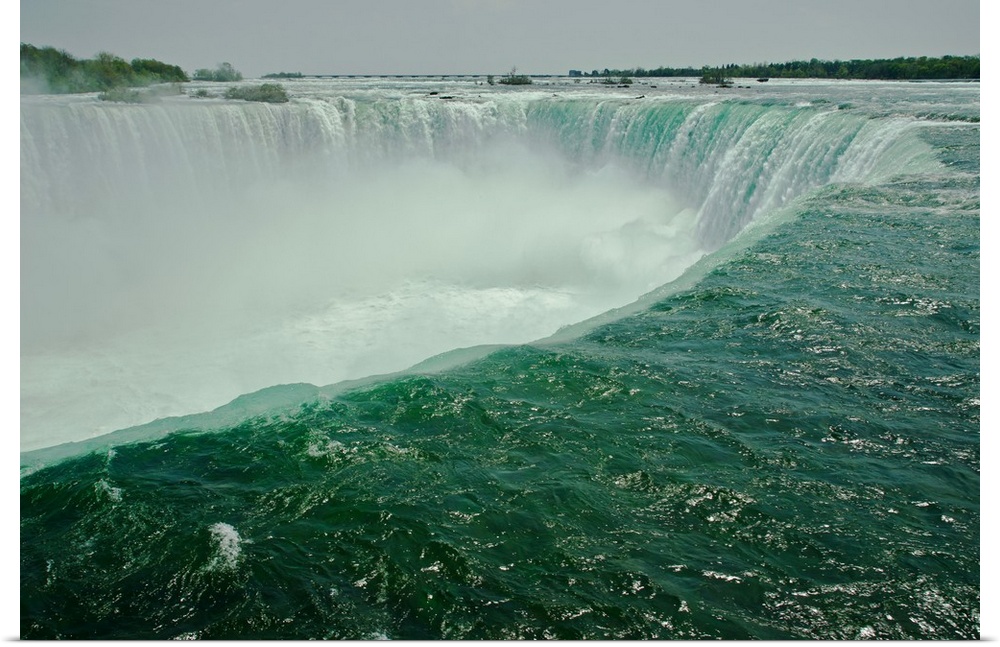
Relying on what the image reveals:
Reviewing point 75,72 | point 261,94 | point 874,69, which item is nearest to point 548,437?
point 75,72

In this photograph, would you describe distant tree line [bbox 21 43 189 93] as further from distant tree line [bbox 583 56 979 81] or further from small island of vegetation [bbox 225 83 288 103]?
distant tree line [bbox 583 56 979 81]

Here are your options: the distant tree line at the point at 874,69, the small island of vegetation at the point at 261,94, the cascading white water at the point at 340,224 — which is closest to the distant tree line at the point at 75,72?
the cascading white water at the point at 340,224

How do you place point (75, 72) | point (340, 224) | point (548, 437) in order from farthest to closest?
point (75, 72)
point (340, 224)
point (548, 437)

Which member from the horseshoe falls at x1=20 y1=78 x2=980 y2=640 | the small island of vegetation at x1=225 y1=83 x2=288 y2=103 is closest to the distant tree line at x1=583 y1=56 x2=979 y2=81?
the horseshoe falls at x1=20 y1=78 x2=980 y2=640

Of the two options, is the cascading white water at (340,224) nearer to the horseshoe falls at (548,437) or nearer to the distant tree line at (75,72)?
the horseshoe falls at (548,437)

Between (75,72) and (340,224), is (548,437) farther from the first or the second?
(75,72)

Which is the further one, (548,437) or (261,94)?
(261,94)

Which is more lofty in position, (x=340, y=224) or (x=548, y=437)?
A: (x=340, y=224)
